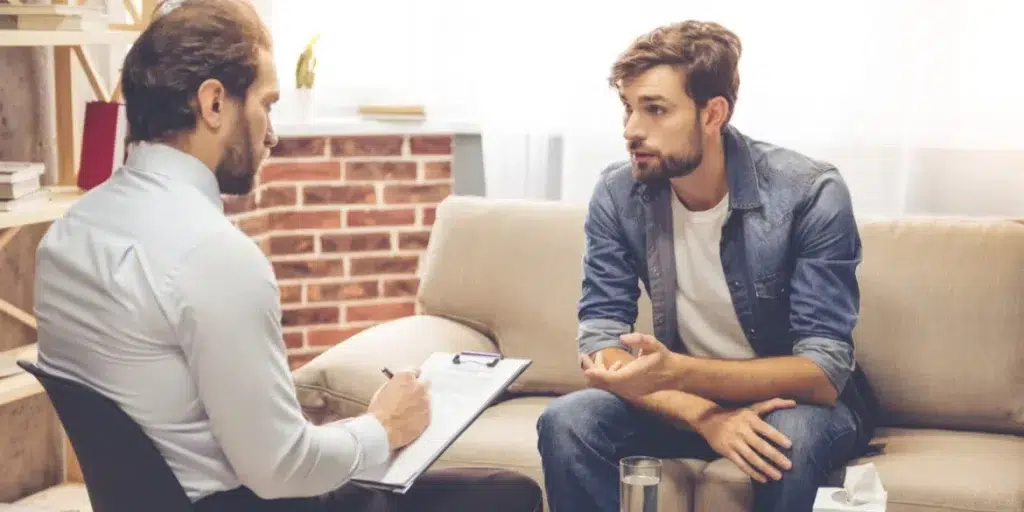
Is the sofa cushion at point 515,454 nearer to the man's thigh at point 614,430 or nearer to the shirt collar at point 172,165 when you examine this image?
the man's thigh at point 614,430

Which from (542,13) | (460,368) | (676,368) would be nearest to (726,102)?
(676,368)

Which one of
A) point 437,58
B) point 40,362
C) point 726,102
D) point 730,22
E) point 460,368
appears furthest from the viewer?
point 437,58

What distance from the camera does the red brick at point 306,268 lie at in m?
3.35

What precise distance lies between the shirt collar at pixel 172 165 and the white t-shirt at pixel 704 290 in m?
1.12

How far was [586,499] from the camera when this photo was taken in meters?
2.14

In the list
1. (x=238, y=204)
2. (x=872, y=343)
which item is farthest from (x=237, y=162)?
(x=238, y=204)

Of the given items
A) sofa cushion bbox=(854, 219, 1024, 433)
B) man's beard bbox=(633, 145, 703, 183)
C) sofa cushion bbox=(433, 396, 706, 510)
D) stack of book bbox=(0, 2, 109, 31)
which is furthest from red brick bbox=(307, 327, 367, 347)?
sofa cushion bbox=(854, 219, 1024, 433)

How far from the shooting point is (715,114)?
2.30 meters

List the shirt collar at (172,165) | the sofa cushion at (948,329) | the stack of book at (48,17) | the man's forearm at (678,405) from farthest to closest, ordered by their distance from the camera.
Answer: the sofa cushion at (948,329) < the stack of book at (48,17) < the man's forearm at (678,405) < the shirt collar at (172,165)

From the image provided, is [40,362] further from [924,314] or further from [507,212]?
[924,314]

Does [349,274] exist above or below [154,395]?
below

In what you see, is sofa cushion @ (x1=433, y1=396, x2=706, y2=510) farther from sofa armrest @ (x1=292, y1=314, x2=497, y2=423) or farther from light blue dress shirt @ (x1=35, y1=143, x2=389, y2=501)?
light blue dress shirt @ (x1=35, y1=143, x2=389, y2=501)

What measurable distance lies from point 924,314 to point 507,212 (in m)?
0.95

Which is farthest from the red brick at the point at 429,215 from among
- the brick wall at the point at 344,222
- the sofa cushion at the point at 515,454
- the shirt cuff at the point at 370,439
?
the shirt cuff at the point at 370,439
